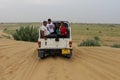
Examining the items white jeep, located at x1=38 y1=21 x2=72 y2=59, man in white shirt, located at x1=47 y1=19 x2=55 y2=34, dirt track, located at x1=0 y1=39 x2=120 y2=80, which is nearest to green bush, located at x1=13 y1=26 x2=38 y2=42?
dirt track, located at x1=0 y1=39 x2=120 y2=80

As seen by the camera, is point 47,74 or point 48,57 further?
point 48,57

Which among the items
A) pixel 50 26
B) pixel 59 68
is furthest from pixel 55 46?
pixel 59 68

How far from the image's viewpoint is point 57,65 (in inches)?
667

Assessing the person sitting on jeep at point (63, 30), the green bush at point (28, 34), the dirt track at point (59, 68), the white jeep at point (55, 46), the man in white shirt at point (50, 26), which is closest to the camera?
the dirt track at point (59, 68)

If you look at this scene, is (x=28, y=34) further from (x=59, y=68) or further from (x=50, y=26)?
(x=59, y=68)

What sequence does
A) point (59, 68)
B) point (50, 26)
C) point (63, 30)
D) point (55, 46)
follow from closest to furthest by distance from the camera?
point (59, 68) < point (55, 46) < point (63, 30) < point (50, 26)

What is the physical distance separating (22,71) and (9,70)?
1.03m

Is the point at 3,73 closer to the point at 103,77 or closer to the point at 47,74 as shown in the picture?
the point at 47,74

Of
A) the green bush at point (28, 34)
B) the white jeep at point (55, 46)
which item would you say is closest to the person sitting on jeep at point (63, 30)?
the white jeep at point (55, 46)

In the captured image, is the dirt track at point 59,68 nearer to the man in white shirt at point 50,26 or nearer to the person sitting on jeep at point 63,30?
the person sitting on jeep at point 63,30

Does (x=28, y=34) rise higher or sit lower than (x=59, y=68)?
higher

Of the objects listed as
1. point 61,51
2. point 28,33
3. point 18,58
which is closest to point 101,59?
point 61,51

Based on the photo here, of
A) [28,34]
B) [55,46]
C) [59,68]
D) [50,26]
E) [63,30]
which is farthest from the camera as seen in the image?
[28,34]

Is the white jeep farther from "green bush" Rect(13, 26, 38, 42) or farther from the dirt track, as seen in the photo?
"green bush" Rect(13, 26, 38, 42)
